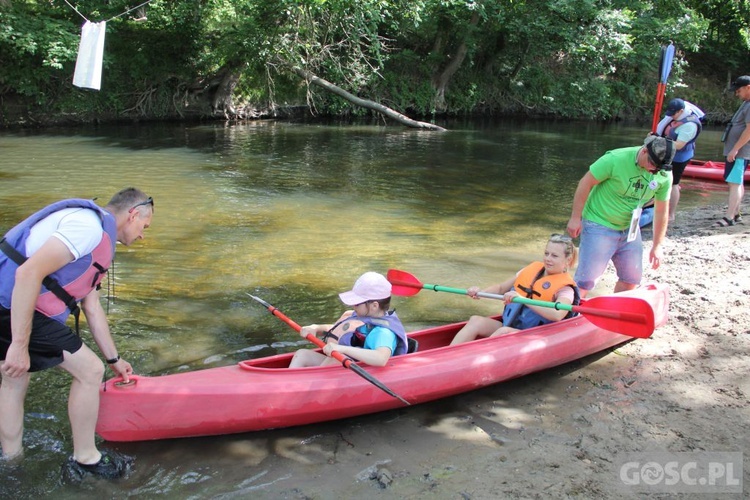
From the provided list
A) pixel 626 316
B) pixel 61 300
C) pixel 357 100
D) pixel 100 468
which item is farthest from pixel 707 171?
pixel 61 300

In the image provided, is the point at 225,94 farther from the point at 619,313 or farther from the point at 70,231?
the point at 70,231

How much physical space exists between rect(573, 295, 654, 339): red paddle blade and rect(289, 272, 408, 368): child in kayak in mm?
1189

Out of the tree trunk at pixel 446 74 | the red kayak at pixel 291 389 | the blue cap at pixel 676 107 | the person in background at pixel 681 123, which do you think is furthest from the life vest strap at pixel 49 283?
the tree trunk at pixel 446 74

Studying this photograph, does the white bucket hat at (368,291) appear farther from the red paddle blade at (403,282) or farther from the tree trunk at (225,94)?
the tree trunk at (225,94)

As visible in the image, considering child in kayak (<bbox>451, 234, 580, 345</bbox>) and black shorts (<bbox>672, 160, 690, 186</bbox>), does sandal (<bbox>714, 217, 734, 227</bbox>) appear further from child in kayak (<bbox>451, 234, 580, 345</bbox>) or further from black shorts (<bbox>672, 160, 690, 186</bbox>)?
child in kayak (<bbox>451, 234, 580, 345</bbox>)

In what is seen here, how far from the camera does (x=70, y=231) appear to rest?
230 centimetres

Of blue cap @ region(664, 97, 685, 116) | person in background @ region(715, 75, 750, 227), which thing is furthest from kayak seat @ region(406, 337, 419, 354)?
person in background @ region(715, 75, 750, 227)

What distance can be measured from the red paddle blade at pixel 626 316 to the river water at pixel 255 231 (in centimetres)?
137

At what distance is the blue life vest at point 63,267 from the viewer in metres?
2.36

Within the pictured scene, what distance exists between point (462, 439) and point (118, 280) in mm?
3514

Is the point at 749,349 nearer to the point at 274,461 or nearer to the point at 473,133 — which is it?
the point at 274,461

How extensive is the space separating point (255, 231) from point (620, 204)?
4273mm

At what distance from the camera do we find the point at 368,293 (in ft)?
10.8

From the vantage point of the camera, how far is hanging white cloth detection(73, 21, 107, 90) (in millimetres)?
8109
